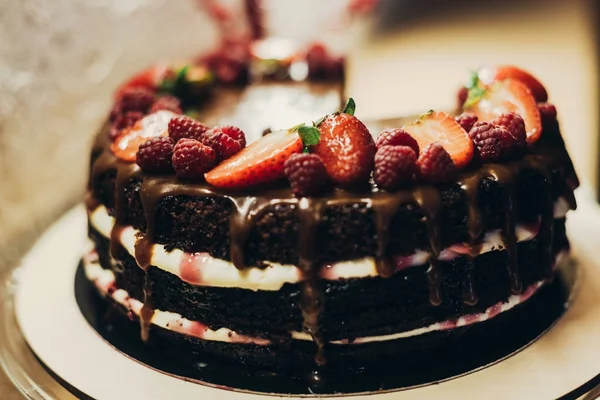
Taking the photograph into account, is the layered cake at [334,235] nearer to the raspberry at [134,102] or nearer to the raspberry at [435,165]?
the raspberry at [435,165]

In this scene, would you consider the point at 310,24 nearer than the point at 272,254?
No

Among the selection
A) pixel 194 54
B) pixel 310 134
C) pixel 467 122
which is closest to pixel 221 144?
pixel 310 134

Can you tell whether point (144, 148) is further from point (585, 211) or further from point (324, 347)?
point (585, 211)

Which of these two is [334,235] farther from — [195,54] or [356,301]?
[195,54]

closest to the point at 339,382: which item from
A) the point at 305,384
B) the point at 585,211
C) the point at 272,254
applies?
the point at 305,384

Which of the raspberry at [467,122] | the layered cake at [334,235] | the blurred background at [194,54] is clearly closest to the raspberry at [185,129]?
the layered cake at [334,235]

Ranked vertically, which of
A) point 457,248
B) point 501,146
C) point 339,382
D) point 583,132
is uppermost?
point 501,146
